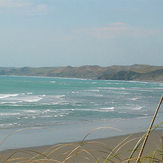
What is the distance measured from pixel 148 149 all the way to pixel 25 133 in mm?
4647

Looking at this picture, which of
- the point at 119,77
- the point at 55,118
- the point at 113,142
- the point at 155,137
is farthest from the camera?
the point at 119,77

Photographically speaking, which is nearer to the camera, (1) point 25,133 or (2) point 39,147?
(2) point 39,147

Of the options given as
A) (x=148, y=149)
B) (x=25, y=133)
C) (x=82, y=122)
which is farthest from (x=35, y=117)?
(x=148, y=149)

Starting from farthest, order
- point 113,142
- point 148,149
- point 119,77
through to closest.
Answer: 1. point 119,77
2. point 113,142
3. point 148,149

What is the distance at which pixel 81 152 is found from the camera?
Result: 24.5 feet

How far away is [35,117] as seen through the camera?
1744 centimetres

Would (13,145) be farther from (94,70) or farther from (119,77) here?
(94,70)

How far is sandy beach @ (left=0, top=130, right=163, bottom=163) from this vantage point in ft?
5.34

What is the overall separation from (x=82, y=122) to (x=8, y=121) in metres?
3.37

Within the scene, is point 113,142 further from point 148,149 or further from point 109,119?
point 109,119

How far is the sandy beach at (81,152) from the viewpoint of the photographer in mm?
1628

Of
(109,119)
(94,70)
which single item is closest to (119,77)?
(94,70)

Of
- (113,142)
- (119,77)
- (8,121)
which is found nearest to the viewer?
(113,142)

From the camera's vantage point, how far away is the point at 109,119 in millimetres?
17266
